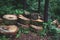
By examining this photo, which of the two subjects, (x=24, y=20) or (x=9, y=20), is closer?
(x=9, y=20)

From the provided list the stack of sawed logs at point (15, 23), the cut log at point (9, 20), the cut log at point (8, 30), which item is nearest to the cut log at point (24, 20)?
the stack of sawed logs at point (15, 23)

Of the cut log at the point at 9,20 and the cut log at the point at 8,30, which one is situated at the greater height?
the cut log at the point at 9,20

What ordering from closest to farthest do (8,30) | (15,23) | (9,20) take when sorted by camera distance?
1. (8,30)
2. (9,20)
3. (15,23)

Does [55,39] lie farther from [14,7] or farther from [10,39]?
[14,7]

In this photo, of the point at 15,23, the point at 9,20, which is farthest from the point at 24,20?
the point at 9,20

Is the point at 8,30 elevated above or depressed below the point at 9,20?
below

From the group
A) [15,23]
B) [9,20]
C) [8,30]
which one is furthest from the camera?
[15,23]

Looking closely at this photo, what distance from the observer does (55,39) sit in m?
9.22

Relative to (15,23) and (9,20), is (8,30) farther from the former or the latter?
(15,23)

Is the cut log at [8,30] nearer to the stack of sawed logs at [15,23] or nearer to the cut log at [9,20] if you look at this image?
the stack of sawed logs at [15,23]

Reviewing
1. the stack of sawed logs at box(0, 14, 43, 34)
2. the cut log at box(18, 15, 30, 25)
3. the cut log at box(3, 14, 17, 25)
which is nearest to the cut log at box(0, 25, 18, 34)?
the stack of sawed logs at box(0, 14, 43, 34)

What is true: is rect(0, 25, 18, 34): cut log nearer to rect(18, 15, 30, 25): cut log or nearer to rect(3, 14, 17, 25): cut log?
rect(3, 14, 17, 25): cut log

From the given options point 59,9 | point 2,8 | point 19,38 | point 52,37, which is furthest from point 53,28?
point 59,9

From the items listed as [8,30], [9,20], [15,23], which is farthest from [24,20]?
[8,30]
